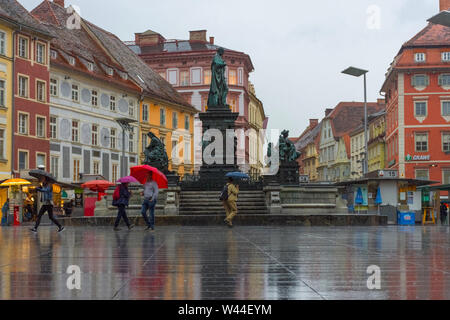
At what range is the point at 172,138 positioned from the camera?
74.2m

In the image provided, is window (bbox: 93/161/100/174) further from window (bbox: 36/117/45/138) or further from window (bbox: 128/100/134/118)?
window (bbox: 36/117/45/138)

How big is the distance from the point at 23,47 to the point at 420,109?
37.4 metres

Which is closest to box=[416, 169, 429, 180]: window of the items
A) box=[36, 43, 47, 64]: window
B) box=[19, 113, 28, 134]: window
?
box=[36, 43, 47, 64]: window

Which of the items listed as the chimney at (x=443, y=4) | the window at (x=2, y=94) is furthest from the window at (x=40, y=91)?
the chimney at (x=443, y=4)

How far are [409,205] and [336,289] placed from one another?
1289 inches

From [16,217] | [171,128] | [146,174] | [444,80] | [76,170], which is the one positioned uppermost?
[444,80]

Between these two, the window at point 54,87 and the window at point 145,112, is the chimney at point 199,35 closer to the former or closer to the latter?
the window at point 145,112

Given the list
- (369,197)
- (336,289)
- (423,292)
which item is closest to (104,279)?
(336,289)

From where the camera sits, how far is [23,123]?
169 feet

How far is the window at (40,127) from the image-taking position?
5275 centimetres

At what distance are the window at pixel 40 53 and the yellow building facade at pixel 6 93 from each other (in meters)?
3.14

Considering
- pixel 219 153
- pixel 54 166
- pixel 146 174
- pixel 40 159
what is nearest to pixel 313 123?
pixel 54 166

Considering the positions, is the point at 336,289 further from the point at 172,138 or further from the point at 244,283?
the point at 172,138

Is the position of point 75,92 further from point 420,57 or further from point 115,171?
point 420,57
